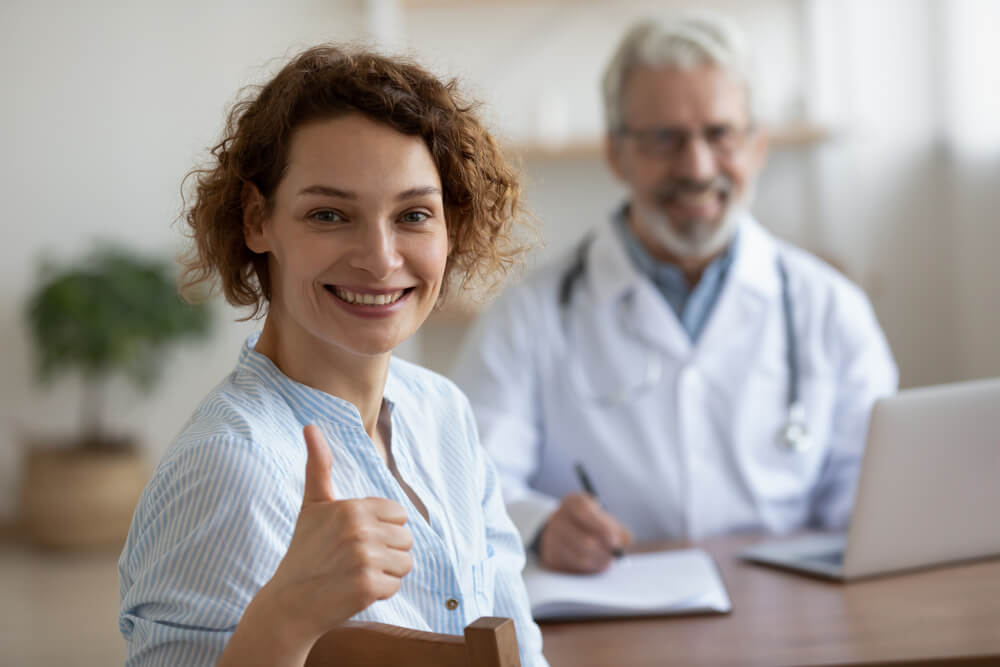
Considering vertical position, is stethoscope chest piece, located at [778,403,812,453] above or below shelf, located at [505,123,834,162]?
below

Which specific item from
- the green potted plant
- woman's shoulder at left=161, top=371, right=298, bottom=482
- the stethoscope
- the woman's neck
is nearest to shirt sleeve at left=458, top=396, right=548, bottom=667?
the woman's neck

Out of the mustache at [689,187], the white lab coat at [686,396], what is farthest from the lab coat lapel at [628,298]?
the mustache at [689,187]

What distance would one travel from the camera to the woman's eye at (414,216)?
2.95 feet

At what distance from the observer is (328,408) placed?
92 cm

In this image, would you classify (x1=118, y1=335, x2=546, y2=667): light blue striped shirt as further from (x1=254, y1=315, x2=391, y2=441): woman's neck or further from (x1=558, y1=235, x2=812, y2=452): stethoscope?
(x1=558, y1=235, x2=812, y2=452): stethoscope

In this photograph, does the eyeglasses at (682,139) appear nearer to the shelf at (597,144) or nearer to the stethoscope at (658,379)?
the stethoscope at (658,379)

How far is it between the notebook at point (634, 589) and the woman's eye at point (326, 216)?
0.56 m

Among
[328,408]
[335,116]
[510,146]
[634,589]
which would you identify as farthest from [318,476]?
[510,146]

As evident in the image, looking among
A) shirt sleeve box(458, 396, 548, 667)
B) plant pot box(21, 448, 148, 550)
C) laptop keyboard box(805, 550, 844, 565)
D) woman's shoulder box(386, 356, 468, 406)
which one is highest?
woman's shoulder box(386, 356, 468, 406)

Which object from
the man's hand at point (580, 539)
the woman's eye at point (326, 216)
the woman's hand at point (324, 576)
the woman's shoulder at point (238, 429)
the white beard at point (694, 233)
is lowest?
the man's hand at point (580, 539)

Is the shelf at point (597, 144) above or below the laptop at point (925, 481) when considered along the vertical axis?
above

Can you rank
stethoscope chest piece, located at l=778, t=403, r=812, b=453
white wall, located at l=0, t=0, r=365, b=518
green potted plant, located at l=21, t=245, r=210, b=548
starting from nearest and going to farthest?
stethoscope chest piece, located at l=778, t=403, r=812, b=453 → green potted plant, located at l=21, t=245, r=210, b=548 → white wall, located at l=0, t=0, r=365, b=518

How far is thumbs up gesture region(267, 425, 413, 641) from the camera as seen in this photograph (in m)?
0.68

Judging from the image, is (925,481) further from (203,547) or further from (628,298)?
(203,547)
